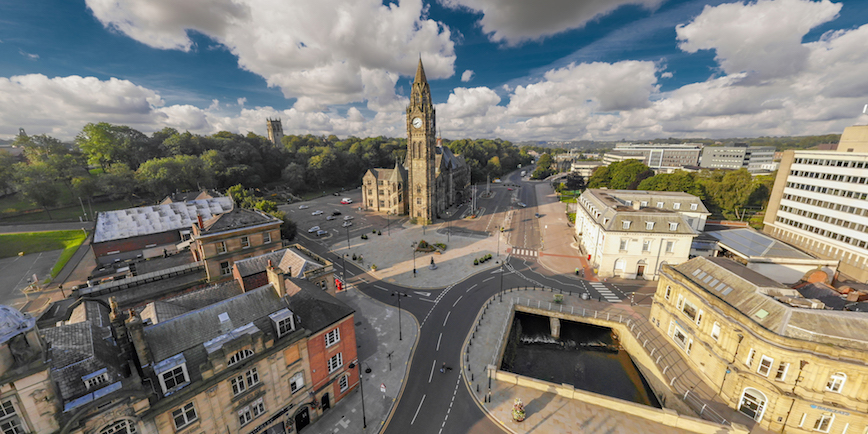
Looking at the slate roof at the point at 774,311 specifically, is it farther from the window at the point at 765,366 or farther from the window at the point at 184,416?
the window at the point at 184,416

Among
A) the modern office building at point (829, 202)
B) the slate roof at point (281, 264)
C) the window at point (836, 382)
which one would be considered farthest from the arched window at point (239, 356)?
the modern office building at point (829, 202)

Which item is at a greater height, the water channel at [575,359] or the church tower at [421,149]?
the church tower at [421,149]

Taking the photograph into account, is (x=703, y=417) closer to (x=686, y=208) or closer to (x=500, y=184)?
(x=686, y=208)

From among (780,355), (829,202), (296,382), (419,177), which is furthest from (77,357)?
(829,202)

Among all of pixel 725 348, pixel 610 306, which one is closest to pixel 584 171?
pixel 610 306

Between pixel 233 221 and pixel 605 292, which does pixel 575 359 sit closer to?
pixel 605 292

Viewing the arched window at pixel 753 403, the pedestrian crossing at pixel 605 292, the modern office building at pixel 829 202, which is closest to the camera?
the arched window at pixel 753 403
